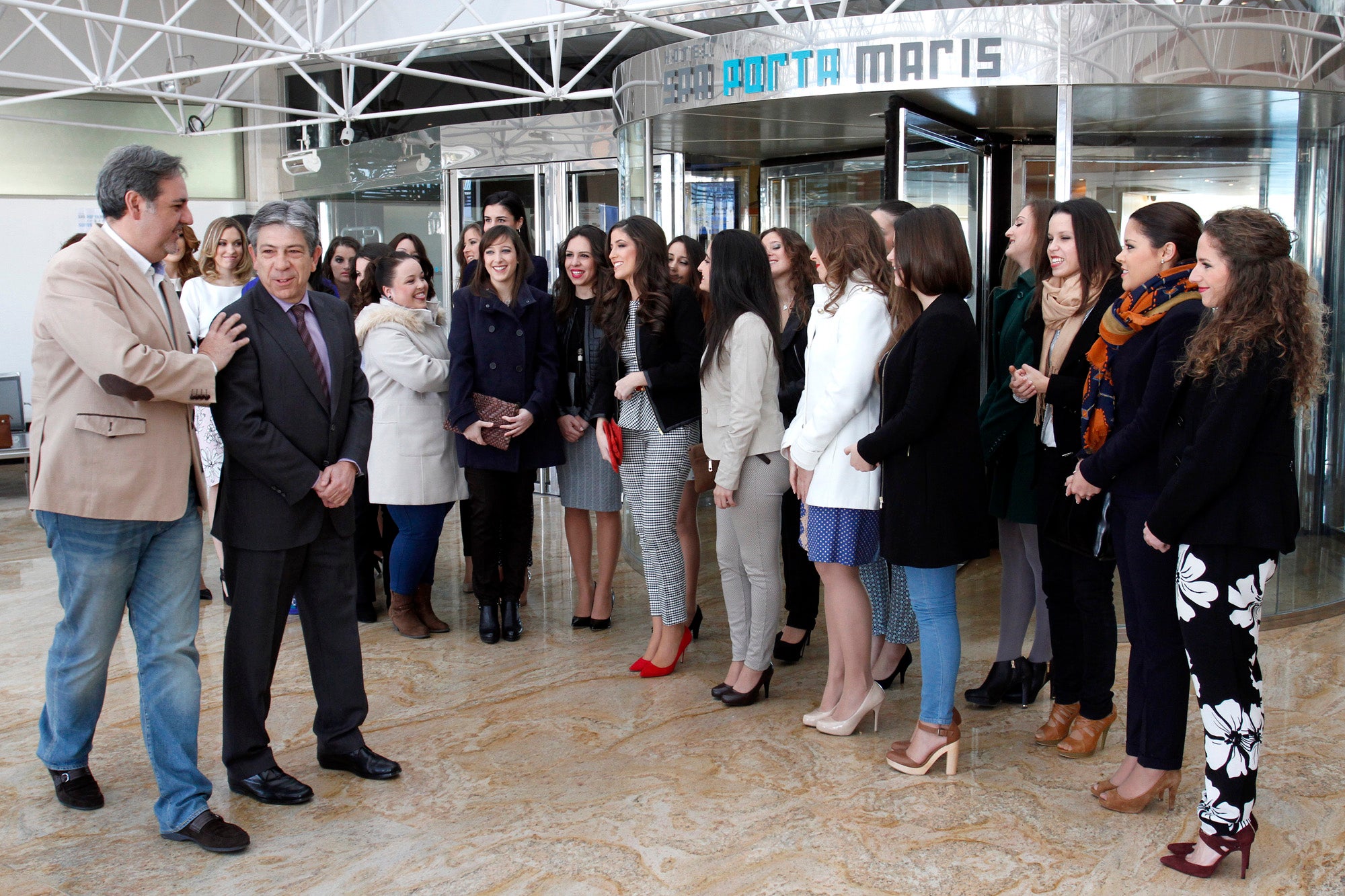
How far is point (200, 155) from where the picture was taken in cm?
1350

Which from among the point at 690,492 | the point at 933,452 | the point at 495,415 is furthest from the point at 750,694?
the point at 495,415

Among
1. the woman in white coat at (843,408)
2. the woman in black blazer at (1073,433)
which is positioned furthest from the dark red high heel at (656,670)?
the woman in black blazer at (1073,433)

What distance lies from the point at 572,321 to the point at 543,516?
10.3 feet

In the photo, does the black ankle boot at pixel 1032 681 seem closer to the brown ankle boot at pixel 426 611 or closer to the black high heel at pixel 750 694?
the black high heel at pixel 750 694

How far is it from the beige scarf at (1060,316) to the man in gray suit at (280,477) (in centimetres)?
223

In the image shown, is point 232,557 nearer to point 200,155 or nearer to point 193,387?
point 193,387

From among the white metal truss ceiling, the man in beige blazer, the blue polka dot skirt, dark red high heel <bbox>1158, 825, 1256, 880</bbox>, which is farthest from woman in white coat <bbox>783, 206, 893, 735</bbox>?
the white metal truss ceiling

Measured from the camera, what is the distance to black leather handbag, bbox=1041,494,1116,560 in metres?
3.44

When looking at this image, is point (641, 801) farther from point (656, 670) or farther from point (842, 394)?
point (842, 394)

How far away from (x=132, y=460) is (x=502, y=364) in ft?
6.80

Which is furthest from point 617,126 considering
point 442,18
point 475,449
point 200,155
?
point 200,155

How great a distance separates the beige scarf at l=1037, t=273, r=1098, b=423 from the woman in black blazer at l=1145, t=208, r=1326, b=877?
79 centimetres

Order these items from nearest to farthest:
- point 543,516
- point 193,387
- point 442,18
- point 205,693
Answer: point 193,387 → point 205,693 → point 543,516 → point 442,18

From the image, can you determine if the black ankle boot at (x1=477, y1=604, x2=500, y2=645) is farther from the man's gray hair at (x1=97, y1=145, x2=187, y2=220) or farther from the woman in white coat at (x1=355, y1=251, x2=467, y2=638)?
the man's gray hair at (x1=97, y1=145, x2=187, y2=220)
